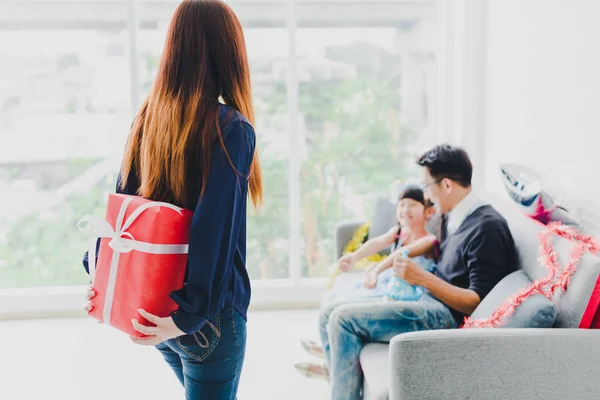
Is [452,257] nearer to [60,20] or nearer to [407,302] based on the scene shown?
[407,302]

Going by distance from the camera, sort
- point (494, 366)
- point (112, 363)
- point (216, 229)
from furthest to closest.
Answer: point (112, 363) → point (494, 366) → point (216, 229)

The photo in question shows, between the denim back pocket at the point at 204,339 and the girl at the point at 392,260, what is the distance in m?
1.26

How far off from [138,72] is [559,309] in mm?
2777

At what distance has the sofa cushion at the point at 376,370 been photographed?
2053 mm

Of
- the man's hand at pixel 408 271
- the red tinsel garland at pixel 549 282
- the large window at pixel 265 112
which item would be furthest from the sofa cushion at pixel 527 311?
the large window at pixel 265 112

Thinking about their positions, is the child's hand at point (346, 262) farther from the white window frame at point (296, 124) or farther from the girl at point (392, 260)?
the white window frame at point (296, 124)

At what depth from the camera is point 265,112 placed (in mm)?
4156

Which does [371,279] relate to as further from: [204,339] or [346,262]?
[204,339]

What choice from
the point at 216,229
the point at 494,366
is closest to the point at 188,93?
the point at 216,229

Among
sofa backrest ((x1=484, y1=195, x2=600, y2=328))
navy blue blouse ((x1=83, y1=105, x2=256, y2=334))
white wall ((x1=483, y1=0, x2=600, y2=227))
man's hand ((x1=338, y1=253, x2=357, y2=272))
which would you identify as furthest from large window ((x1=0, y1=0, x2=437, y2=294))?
navy blue blouse ((x1=83, y1=105, x2=256, y2=334))

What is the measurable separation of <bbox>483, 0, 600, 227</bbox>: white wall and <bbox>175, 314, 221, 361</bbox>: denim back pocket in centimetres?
150

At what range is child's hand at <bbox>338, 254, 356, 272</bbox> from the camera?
125 inches

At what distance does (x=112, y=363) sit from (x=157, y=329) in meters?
2.03

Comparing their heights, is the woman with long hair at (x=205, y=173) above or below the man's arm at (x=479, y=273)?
above
